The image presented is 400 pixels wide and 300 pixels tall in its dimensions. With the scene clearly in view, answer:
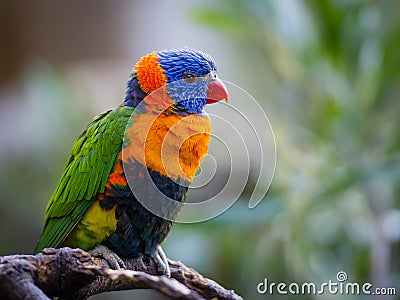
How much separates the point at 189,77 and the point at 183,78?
17 millimetres

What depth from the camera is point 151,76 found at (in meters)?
1.45

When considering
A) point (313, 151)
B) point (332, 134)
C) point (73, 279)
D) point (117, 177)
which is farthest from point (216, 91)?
point (313, 151)

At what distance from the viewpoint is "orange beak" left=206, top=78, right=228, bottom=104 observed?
1.46 metres

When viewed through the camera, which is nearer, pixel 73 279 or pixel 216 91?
pixel 73 279

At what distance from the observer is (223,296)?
1.11m

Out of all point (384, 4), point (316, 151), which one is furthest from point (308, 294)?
point (384, 4)

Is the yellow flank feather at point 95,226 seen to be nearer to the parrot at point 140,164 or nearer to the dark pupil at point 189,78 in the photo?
the parrot at point 140,164

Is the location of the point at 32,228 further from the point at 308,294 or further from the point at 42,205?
the point at 308,294

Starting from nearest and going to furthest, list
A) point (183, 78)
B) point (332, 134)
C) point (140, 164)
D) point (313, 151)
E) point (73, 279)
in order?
1. point (73, 279)
2. point (140, 164)
3. point (183, 78)
4. point (332, 134)
5. point (313, 151)

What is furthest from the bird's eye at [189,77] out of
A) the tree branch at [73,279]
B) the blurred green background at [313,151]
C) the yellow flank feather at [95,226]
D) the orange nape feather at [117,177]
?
the blurred green background at [313,151]

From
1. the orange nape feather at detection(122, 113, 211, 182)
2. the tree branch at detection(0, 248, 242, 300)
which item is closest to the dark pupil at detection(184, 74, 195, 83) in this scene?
the orange nape feather at detection(122, 113, 211, 182)

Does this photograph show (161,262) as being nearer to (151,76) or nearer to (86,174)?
(86,174)

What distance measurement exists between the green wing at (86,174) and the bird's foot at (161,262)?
8.7 inches

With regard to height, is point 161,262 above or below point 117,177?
below
